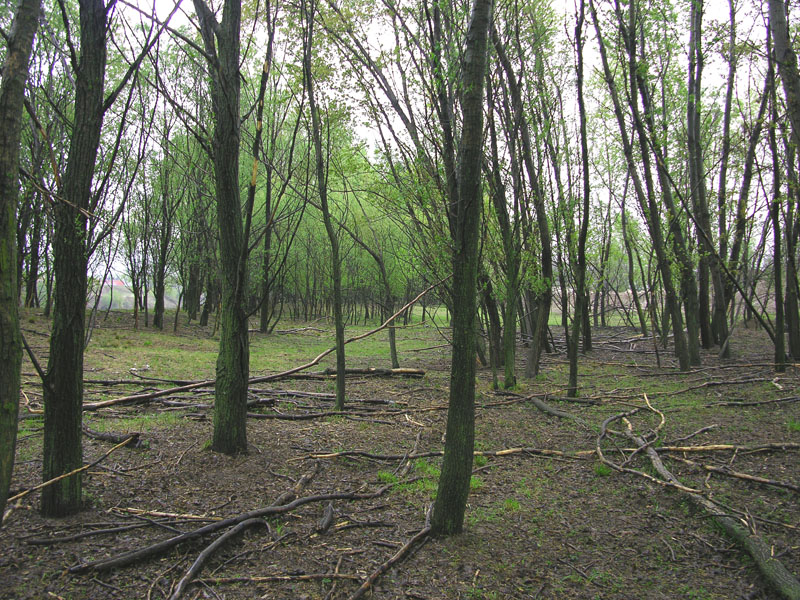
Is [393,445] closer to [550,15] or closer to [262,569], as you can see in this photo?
[262,569]

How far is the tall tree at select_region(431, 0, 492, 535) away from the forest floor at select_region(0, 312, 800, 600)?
300 mm

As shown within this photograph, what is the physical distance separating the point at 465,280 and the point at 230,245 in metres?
2.29

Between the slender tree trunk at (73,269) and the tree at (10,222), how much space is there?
3.90 feet

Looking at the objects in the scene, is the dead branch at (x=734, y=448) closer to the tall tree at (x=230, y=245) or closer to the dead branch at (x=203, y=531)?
the dead branch at (x=203, y=531)

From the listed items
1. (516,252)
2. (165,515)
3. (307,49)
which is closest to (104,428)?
(165,515)

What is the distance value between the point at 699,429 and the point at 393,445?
10.8 feet

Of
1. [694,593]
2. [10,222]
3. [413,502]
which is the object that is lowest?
[694,593]

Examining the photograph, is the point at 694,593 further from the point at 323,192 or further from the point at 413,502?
the point at 323,192

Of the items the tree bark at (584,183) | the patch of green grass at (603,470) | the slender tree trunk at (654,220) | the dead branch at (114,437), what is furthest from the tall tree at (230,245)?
the slender tree trunk at (654,220)

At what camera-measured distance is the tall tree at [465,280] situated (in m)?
2.74

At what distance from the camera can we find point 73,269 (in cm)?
280

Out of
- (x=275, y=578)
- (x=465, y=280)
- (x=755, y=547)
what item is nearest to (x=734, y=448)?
(x=755, y=547)

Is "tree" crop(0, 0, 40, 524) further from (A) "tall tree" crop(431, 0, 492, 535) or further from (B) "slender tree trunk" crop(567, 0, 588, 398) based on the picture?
(B) "slender tree trunk" crop(567, 0, 588, 398)

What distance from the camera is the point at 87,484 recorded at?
3379 millimetres
